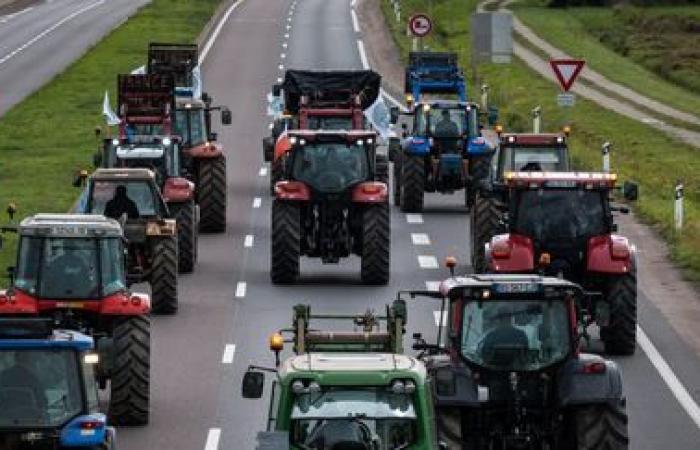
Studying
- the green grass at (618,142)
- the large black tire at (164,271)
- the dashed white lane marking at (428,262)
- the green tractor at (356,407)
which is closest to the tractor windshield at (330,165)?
the dashed white lane marking at (428,262)

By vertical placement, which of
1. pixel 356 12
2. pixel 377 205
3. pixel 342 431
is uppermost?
pixel 342 431

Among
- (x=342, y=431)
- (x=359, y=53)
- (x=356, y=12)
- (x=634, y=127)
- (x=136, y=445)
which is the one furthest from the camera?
(x=356, y=12)

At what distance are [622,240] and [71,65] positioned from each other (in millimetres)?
62042

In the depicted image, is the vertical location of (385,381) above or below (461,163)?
above

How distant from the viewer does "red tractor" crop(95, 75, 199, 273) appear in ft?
132

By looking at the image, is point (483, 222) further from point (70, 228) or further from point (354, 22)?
point (354, 22)

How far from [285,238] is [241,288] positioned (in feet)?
3.78

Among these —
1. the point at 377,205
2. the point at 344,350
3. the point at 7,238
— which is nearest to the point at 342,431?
the point at 344,350

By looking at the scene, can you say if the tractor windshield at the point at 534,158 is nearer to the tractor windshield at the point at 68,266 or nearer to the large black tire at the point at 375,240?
the large black tire at the point at 375,240

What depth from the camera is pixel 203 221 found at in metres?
45.8

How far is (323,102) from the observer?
51.3 meters

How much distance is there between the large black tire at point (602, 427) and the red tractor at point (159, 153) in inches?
753


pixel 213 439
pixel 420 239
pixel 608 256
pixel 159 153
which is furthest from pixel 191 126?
pixel 213 439

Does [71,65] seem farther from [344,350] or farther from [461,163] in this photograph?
[344,350]
